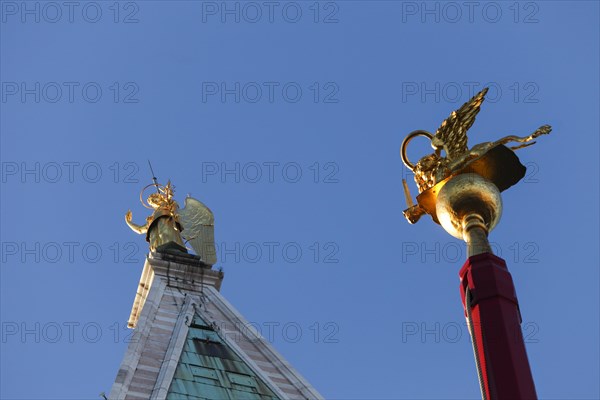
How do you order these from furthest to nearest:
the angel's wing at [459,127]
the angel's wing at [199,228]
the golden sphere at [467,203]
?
the angel's wing at [199,228] < the angel's wing at [459,127] < the golden sphere at [467,203]

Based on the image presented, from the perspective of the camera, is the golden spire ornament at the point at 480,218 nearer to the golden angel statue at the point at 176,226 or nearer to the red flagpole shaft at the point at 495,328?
→ the red flagpole shaft at the point at 495,328

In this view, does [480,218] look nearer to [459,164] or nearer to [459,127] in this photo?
[459,164]

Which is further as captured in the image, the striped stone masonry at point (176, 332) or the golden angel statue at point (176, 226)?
the golden angel statue at point (176, 226)

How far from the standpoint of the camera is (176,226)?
1689 inches

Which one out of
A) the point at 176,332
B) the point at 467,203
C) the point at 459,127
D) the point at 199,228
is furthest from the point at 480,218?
the point at 199,228

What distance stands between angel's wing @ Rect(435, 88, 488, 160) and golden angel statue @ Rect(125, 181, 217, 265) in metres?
5.29

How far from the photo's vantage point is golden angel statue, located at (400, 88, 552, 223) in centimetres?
3947

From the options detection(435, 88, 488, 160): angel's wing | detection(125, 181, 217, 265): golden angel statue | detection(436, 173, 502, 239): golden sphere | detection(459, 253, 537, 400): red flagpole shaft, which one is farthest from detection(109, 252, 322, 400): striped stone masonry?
detection(435, 88, 488, 160): angel's wing

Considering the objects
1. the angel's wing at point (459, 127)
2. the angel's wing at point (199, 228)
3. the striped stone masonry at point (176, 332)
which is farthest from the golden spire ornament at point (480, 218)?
the angel's wing at point (199, 228)

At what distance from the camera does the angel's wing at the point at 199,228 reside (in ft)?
138

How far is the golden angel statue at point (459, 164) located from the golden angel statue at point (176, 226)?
4.60m

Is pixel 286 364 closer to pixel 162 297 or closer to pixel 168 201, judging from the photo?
pixel 162 297

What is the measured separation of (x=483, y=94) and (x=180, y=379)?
9.14 metres

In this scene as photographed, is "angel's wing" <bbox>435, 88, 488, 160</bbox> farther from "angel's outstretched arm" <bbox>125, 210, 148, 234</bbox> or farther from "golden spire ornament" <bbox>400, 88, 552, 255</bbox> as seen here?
"angel's outstretched arm" <bbox>125, 210, 148, 234</bbox>
